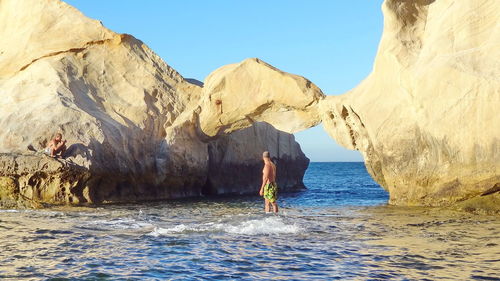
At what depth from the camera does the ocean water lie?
9.31 metres

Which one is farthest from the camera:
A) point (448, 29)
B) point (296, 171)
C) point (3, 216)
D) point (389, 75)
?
point (296, 171)

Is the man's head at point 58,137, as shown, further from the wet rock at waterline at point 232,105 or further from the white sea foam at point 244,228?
the white sea foam at point 244,228

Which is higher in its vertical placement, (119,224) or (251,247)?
(119,224)

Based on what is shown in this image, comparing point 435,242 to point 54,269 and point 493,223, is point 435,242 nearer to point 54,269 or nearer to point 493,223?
point 493,223

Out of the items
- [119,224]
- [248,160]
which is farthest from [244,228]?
[248,160]

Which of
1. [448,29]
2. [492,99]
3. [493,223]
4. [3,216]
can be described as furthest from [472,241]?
[3,216]

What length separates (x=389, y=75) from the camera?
835 inches

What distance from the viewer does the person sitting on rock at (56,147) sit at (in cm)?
2273

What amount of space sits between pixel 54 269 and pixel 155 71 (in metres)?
21.2

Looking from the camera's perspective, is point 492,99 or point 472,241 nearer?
point 472,241

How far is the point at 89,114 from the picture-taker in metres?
25.6

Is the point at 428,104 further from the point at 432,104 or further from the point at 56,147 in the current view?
the point at 56,147

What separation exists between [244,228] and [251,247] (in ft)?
8.14

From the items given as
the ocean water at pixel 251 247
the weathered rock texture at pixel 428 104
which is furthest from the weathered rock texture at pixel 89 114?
the weathered rock texture at pixel 428 104
